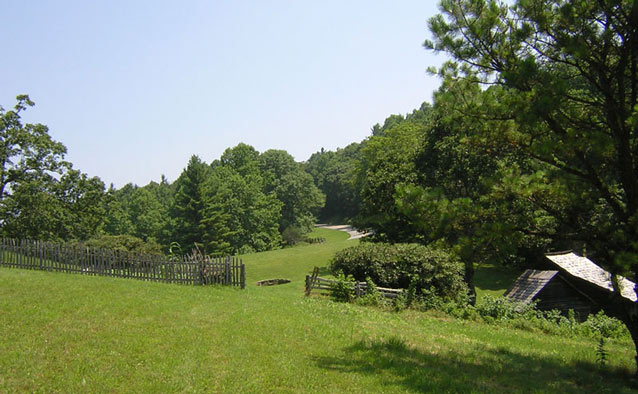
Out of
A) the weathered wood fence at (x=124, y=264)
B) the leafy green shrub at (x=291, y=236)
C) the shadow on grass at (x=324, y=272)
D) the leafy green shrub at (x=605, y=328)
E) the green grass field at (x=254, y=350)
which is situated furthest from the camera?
the leafy green shrub at (x=291, y=236)

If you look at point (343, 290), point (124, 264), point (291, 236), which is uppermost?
point (291, 236)

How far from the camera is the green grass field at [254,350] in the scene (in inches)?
316

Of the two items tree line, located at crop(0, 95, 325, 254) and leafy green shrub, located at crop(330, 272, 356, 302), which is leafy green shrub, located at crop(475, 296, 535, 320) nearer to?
leafy green shrub, located at crop(330, 272, 356, 302)

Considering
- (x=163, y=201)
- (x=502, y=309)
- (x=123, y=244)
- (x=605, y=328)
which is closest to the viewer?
(x=605, y=328)

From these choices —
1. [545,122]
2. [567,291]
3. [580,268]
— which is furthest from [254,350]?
[580,268]

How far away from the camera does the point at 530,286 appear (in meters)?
20.6

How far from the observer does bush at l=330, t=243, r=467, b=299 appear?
2003 cm

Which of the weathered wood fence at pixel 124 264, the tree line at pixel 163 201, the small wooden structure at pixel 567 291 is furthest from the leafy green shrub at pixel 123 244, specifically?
the small wooden structure at pixel 567 291

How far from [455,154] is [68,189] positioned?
32.5 metres

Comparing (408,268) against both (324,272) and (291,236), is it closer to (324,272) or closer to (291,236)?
(324,272)

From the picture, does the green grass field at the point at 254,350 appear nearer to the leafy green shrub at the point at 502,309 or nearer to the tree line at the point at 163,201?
the leafy green shrub at the point at 502,309

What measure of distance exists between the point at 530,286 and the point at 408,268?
5645 mm

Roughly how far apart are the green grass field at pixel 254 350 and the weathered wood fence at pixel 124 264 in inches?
152

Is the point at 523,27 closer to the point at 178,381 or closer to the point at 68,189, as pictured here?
the point at 178,381
